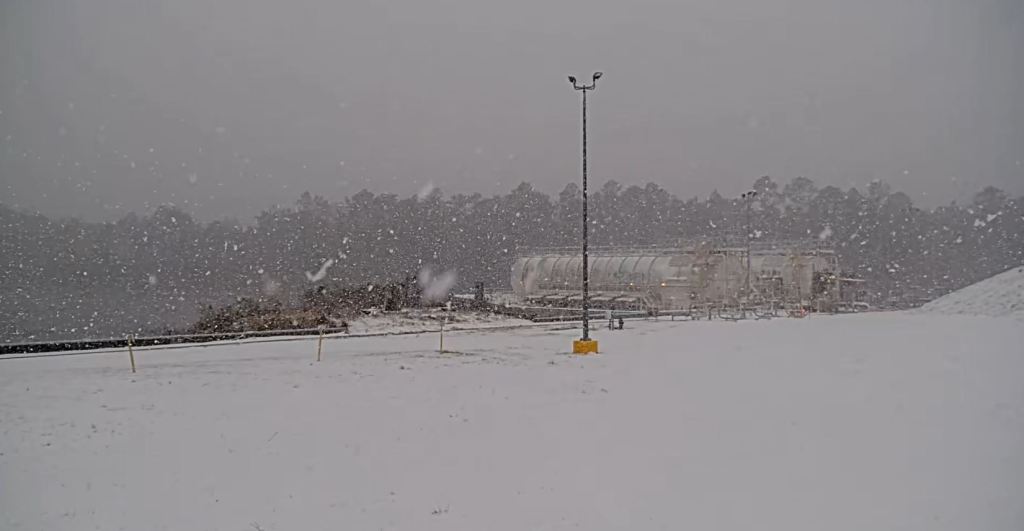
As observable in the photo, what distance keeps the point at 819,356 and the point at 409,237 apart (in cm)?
7855

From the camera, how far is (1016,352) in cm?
1569

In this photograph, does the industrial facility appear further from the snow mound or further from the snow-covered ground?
the snow-covered ground

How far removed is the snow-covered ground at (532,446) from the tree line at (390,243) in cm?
3458

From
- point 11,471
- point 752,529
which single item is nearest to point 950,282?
point 752,529

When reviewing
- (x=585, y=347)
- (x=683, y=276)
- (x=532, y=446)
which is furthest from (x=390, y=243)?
(x=532, y=446)

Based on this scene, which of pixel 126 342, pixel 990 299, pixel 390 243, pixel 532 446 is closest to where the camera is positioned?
pixel 532 446

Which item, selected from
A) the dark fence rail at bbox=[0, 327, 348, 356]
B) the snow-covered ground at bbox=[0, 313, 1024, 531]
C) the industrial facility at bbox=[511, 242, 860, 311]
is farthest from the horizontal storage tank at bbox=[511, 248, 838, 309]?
the snow-covered ground at bbox=[0, 313, 1024, 531]

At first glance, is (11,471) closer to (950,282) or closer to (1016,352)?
(1016,352)

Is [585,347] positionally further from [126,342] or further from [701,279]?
[701,279]

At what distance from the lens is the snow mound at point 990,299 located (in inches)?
1502

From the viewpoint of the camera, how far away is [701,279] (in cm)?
5803

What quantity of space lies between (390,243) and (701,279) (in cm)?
4842

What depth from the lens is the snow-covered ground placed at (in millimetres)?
9641

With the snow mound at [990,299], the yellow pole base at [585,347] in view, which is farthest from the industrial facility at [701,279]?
the yellow pole base at [585,347]
